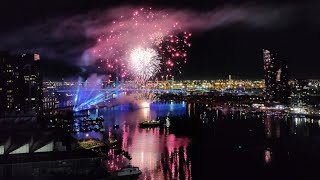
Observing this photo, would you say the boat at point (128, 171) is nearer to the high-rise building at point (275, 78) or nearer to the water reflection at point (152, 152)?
the water reflection at point (152, 152)

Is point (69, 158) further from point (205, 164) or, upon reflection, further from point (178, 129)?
point (178, 129)

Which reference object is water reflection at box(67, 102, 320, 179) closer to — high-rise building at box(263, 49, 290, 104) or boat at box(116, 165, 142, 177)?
boat at box(116, 165, 142, 177)

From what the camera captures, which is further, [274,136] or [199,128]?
[199,128]

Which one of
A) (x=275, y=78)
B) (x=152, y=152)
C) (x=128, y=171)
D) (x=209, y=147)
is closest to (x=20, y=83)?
(x=152, y=152)

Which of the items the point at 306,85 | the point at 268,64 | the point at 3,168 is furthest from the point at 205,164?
the point at 306,85

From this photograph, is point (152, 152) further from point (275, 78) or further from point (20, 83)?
point (275, 78)

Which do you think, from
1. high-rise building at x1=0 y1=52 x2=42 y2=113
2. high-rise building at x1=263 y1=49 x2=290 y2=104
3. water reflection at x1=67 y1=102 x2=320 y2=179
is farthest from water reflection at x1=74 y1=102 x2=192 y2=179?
high-rise building at x1=263 y1=49 x2=290 y2=104
